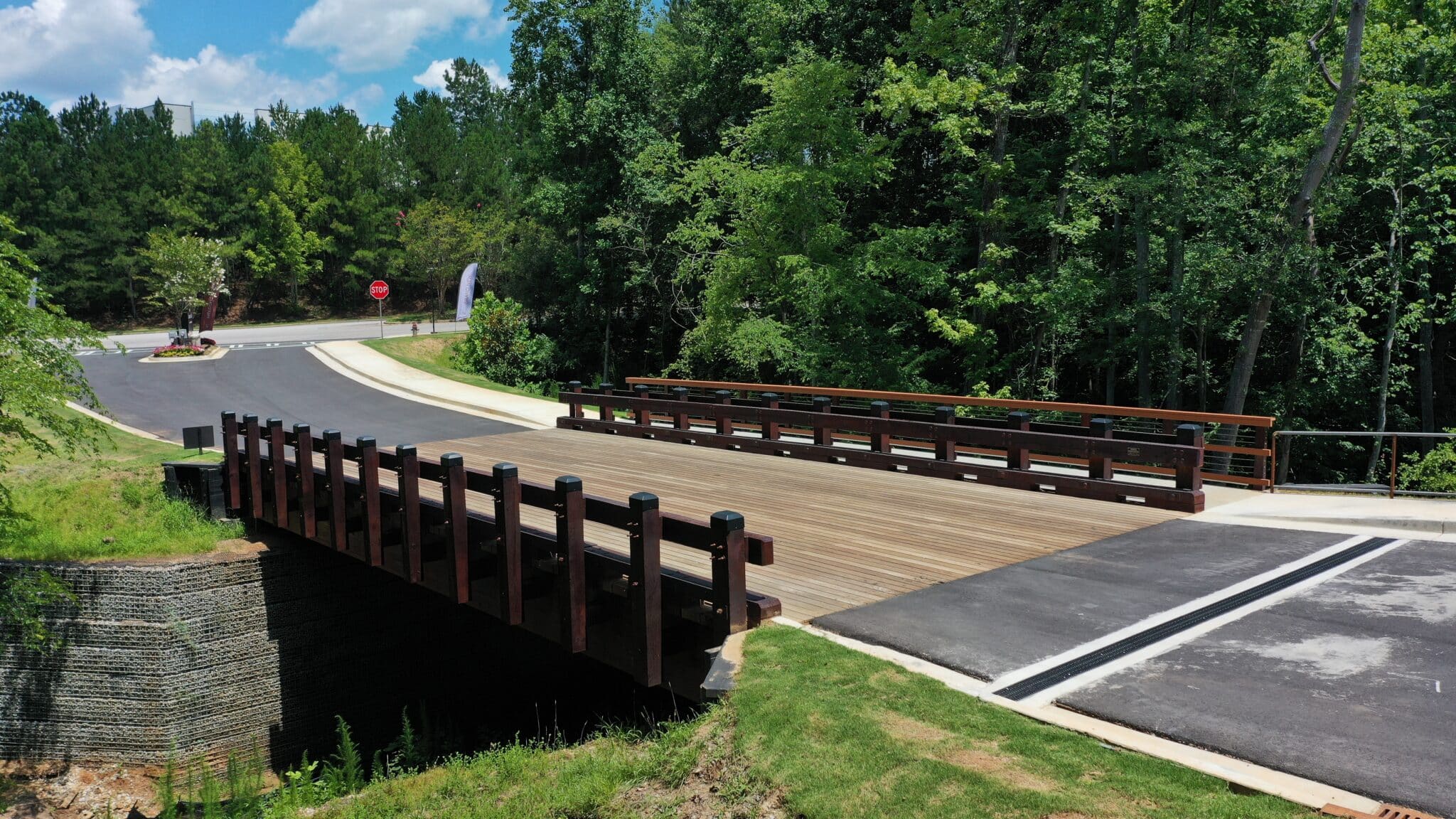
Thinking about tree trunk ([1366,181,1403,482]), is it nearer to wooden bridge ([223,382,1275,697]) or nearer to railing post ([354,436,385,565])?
wooden bridge ([223,382,1275,697])

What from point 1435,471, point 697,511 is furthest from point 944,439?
point 1435,471

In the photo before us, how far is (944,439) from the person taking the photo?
12242 mm

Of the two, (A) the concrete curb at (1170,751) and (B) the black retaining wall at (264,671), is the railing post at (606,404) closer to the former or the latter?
(B) the black retaining wall at (264,671)

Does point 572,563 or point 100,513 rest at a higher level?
point 572,563

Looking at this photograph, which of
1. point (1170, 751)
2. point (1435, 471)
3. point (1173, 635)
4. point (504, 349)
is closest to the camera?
point (1170, 751)

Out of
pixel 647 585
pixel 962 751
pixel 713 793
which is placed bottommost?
pixel 713 793

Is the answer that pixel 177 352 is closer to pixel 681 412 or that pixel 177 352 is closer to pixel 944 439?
pixel 681 412

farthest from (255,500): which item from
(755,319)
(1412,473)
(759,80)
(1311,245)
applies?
(1311,245)

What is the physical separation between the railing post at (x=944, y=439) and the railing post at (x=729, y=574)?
19.9ft

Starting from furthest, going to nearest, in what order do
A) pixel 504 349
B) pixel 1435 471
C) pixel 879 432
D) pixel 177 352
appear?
pixel 504 349 < pixel 177 352 < pixel 1435 471 < pixel 879 432

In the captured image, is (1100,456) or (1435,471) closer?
(1100,456)

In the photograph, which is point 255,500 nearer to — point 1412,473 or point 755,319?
point 755,319

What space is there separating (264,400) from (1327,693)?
25.3m

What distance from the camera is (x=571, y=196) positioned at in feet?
123
